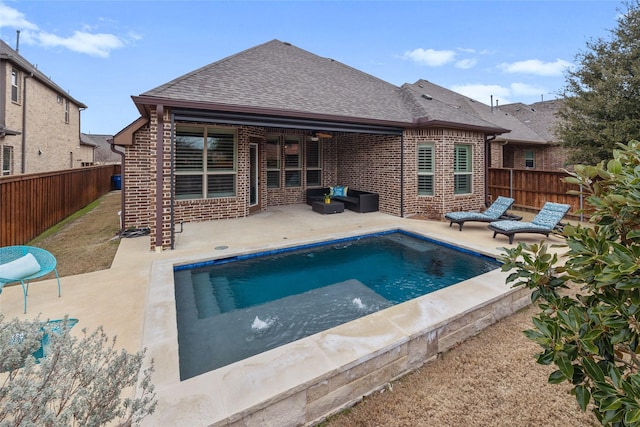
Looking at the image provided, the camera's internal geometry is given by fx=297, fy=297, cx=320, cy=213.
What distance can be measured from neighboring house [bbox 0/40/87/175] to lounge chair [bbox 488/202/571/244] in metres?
17.9

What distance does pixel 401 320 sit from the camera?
339 centimetres

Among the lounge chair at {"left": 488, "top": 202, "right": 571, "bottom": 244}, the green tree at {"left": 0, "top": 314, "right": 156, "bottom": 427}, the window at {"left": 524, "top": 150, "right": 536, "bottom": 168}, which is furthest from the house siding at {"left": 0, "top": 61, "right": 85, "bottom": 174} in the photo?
the window at {"left": 524, "top": 150, "right": 536, "bottom": 168}

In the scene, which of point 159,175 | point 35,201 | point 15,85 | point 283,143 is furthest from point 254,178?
point 15,85

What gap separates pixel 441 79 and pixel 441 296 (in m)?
22.4

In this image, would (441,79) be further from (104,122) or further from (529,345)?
(104,122)

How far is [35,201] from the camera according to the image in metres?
7.93

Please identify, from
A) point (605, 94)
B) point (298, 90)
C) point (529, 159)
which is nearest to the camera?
point (298, 90)

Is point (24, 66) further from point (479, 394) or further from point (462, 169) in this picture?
point (479, 394)

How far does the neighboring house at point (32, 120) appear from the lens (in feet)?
45.5

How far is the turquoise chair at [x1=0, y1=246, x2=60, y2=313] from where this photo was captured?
148 inches

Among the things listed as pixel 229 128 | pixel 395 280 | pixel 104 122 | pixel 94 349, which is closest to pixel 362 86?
pixel 229 128

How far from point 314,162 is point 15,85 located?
15.6 metres

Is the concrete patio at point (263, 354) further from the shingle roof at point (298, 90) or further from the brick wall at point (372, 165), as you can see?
the brick wall at point (372, 165)

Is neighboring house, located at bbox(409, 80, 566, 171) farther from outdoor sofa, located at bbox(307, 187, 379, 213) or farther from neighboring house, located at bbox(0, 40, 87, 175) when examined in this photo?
neighboring house, located at bbox(0, 40, 87, 175)
